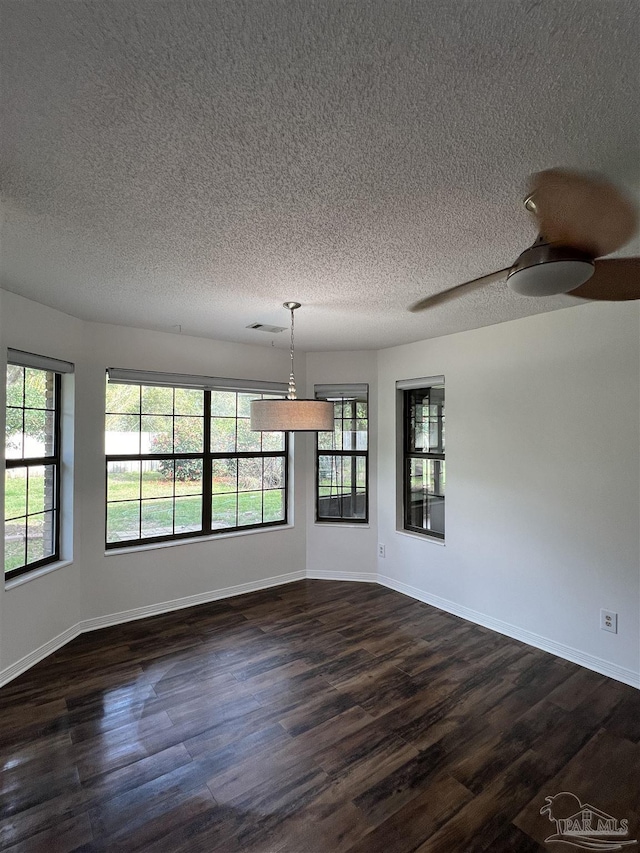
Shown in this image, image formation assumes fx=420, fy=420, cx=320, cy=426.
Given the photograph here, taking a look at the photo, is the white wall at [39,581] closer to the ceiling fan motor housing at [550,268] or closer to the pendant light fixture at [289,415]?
the pendant light fixture at [289,415]

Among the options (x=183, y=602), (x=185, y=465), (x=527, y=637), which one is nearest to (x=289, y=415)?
(x=185, y=465)

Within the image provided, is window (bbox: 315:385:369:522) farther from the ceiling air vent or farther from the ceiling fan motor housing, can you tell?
the ceiling fan motor housing

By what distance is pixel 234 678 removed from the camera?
9.15 ft

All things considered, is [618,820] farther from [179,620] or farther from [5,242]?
[5,242]

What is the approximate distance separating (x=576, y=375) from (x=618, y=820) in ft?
8.12

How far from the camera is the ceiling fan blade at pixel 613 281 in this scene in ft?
4.72

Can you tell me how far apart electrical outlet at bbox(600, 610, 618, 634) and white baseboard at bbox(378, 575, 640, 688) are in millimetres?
226

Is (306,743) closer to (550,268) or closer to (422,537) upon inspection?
(422,537)

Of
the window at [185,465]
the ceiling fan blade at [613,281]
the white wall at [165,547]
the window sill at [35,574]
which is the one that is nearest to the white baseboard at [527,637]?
the white wall at [165,547]

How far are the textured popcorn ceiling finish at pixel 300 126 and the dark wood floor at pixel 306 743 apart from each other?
2.54 meters

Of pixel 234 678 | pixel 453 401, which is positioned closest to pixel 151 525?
pixel 234 678

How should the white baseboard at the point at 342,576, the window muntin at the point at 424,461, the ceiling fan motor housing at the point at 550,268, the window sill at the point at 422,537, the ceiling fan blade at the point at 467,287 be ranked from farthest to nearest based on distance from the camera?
1. the white baseboard at the point at 342,576
2. the window muntin at the point at 424,461
3. the window sill at the point at 422,537
4. the ceiling fan blade at the point at 467,287
5. the ceiling fan motor housing at the point at 550,268

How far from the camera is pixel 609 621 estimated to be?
285 centimetres

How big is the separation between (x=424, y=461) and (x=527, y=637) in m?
1.76
